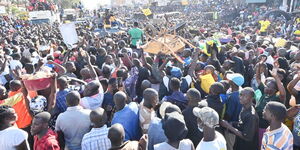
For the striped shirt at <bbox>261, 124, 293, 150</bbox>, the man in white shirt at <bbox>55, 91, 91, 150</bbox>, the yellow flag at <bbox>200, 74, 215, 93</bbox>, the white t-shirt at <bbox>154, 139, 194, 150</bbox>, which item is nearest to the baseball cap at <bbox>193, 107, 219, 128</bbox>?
the white t-shirt at <bbox>154, 139, 194, 150</bbox>

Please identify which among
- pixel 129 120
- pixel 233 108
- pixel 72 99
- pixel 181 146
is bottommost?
pixel 233 108

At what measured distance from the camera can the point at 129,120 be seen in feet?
11.3

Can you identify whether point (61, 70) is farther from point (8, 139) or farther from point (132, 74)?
point (8, 139)

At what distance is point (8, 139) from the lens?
2811mm

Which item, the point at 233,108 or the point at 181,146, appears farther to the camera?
the point at 233,108

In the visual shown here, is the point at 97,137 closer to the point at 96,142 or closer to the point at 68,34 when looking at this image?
the point at 96,142

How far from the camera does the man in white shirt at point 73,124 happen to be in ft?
10.9

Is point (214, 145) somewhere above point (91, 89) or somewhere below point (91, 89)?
below

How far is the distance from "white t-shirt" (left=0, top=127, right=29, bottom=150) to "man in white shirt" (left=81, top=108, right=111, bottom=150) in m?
0.64

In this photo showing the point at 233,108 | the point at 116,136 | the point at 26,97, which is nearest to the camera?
the point at 116,136

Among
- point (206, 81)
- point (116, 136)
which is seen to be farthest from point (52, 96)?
point (206, 81)

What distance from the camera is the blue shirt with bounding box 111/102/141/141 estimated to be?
3.41 meters

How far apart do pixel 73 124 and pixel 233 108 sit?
2.22 meters

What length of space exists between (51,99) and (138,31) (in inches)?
248
